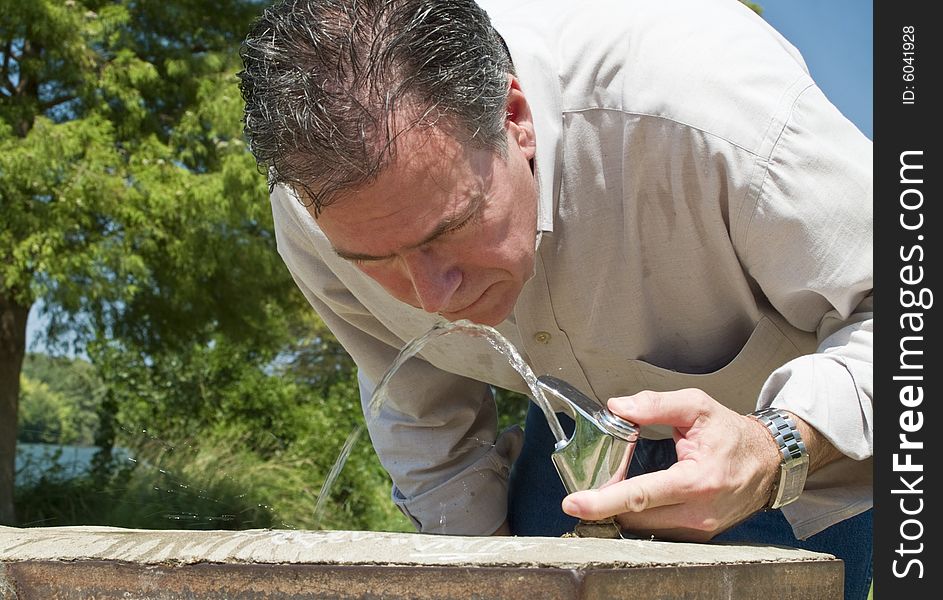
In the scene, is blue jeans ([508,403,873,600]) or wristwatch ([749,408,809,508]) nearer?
wristwatch ([749,408,809,508])

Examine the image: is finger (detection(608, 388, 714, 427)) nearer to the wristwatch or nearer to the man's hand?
the man's hand

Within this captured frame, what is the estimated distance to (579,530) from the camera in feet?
4.67

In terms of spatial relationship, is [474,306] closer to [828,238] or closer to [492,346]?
[492,346]

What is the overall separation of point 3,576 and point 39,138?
5315 millimetres

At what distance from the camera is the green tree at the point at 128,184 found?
611cm

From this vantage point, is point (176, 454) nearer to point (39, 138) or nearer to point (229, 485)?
point (229, 485)

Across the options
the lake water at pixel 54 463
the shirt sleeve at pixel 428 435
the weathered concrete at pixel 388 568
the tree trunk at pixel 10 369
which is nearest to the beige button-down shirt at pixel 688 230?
the shirt sleeve at pixel 428 435

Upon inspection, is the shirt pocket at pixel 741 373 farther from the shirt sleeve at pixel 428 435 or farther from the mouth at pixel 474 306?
the shirt sleeve at pixel 428 435

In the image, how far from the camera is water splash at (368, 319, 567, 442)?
1.81 m

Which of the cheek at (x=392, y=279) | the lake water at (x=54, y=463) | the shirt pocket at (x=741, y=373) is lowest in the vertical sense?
the lake water at (x=54, y=463)

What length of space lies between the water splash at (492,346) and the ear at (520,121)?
1.04 ft

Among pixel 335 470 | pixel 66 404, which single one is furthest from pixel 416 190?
pixel 66 404

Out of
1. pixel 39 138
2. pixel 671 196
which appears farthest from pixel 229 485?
pixel 671 196

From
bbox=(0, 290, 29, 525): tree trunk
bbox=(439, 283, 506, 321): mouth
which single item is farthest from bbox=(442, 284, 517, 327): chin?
bbox=(0, 290, 29, 525): tree trunk
